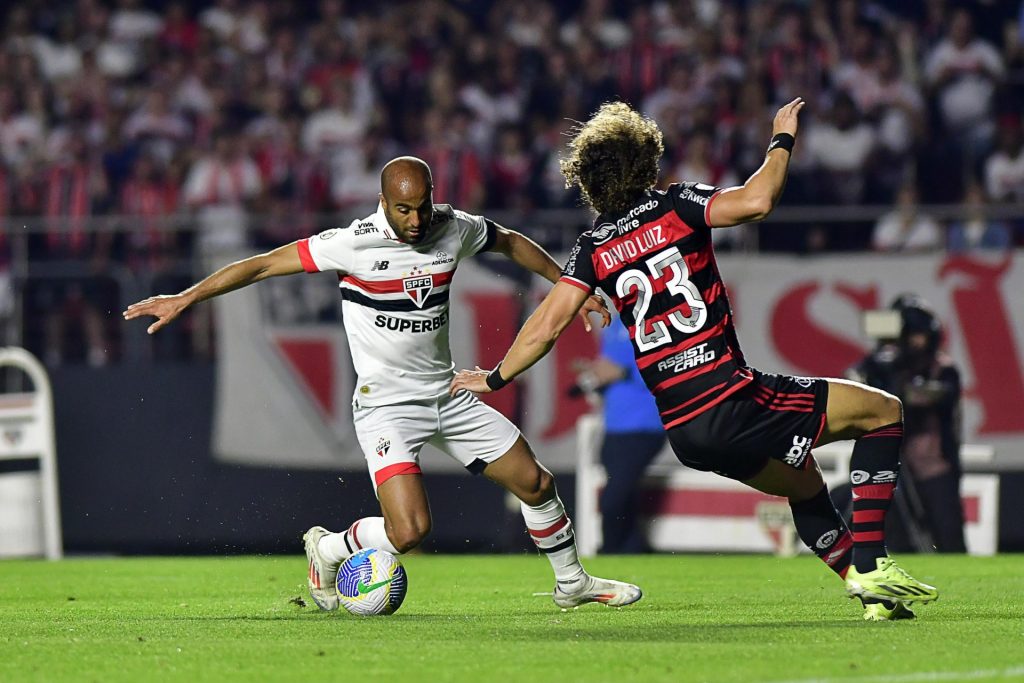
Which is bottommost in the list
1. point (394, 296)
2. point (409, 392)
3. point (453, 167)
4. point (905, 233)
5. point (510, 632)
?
point (510, 632)

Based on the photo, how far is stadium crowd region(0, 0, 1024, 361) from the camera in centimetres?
1608

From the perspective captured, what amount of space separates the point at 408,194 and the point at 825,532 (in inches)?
95.8

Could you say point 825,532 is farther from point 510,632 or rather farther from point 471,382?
point 471,382

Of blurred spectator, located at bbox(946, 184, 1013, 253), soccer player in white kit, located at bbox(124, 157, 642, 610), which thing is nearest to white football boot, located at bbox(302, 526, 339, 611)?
soccer player in white kit, located at bbox(124, 157, 642, 610)

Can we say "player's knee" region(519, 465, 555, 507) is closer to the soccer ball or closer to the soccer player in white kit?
the soccer player in white kit

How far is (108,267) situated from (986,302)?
Answer: 7.75 metres

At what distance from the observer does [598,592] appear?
27.2 feet

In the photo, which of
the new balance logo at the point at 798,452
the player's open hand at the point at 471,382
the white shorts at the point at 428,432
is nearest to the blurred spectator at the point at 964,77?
the white shorts at the point at 428,432

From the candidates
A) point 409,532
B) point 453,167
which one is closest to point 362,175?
point 453,167

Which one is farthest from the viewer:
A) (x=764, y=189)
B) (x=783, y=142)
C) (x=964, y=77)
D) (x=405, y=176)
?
(x=964, y=77)

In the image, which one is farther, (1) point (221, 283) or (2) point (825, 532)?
(1) point (221, 283)

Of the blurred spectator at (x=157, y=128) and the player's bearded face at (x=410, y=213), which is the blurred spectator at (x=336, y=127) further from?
the player's bearded face at (x=410, y=213)

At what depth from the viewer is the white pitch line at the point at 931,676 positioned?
17.7ft

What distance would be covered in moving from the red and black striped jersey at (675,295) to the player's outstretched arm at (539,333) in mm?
178
